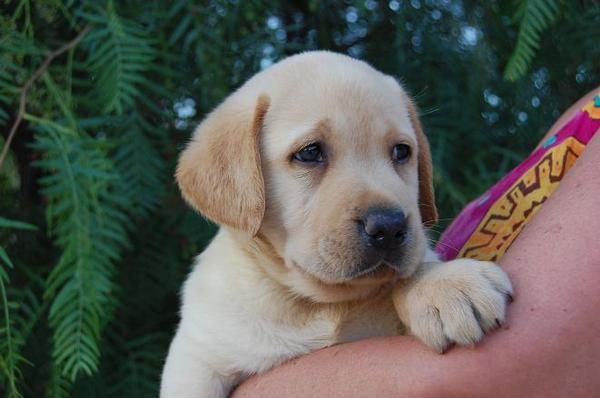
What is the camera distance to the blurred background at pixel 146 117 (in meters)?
2.35

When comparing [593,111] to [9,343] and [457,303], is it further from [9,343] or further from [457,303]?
[9,343]

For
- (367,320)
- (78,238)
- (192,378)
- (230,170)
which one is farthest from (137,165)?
(367,320)

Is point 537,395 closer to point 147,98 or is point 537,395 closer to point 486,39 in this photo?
point 147,98

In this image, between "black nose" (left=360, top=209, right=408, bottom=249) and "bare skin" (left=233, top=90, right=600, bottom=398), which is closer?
"bare skin" (left=233, top=90, right=600, bottom=398)

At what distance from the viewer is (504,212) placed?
1974 mm

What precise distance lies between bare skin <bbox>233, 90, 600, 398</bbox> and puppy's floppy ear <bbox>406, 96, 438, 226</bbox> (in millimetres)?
483

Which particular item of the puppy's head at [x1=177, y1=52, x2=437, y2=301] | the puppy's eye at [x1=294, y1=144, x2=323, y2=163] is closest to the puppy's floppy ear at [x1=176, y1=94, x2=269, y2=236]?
the puppy's head at [x1=177, y1=52, x2=437, y2=301]

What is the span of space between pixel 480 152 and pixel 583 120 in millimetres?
1272

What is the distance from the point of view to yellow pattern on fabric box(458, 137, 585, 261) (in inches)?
73.5

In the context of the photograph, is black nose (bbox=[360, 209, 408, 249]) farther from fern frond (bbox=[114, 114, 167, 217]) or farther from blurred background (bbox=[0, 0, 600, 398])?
fern frond (bbox=[114, 114, 167, 217])

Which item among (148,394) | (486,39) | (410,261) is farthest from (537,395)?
(486,39)

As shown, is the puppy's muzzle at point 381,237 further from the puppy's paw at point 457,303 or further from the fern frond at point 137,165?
the fern frond at point 137,165

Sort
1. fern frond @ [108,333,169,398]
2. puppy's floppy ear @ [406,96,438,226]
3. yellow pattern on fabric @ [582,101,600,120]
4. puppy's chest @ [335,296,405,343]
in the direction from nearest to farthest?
puppy's chest @ [335,296,405,343], yellow pattern on fabric @ [582,101,600,120], puppy's floppy ear @ [406,96,438,226], fern frond @ [108,333,169,398]

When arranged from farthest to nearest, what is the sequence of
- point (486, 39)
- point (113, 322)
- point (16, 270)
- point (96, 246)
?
point (486, 39), point (113, 322), point (16, 270), point (96, 246)
